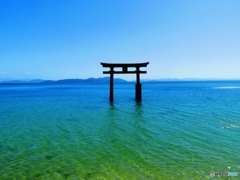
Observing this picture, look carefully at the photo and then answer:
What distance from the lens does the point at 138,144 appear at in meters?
9.77

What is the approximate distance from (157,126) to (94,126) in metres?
4.12

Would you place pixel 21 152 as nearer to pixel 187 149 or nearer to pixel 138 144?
pixel 138 144

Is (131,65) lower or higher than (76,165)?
higher

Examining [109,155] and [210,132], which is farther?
[210,132]

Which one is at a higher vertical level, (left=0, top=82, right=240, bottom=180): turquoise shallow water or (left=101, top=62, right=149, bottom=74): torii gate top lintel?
(left=101, top=62, right=149, bottom=74): torii gate top lintel

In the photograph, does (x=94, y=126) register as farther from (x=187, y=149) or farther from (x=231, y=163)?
(x=231, y=163)

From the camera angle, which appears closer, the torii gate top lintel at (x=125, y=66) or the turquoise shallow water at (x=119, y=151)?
the turquoise shallow water at (x=119, y=151)

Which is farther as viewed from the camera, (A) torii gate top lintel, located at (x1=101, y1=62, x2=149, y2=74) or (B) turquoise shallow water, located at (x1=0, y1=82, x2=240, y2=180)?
(A) torii gate top lintel, located at (x1=101, y1=62, x2=149, y2=74)

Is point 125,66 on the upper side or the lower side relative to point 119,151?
upper

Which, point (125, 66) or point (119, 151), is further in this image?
point (125, 66)

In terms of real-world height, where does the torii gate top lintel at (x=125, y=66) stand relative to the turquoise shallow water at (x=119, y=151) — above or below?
above

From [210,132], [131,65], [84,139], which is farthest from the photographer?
[131,65]

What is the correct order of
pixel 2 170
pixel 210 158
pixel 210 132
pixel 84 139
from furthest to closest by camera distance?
pixel 210 132, pixel 84 139, pixel 210 158, pixel 2 170

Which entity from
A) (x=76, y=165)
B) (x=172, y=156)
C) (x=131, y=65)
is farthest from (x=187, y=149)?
(x=131, y=65)
